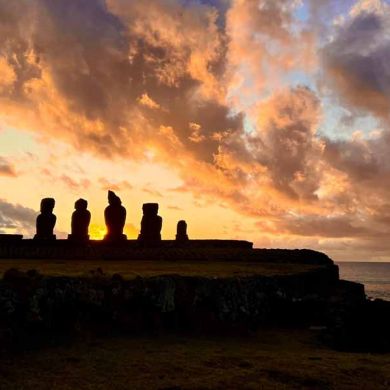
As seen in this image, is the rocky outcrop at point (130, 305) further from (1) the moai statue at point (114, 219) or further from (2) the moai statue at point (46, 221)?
(2) the moai statue at point (46, 221)

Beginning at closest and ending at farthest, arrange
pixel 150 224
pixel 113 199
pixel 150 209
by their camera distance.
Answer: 1. pixel 113 199
2. pixel 150 224
3. pixel 150 209

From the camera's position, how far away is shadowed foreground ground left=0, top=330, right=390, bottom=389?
1305cm

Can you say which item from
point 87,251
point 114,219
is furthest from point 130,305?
point 114,219

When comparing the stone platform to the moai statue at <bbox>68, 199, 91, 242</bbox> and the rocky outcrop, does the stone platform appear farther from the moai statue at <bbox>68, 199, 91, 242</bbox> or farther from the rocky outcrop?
the rocky outcrop

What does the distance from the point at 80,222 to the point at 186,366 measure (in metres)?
32.5

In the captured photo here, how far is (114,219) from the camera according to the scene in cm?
4531

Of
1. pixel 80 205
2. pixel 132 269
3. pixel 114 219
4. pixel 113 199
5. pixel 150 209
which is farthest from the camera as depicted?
pixel 150 209

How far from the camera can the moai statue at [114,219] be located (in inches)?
1781

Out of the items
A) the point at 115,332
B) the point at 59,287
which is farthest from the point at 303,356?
the point at 59,287

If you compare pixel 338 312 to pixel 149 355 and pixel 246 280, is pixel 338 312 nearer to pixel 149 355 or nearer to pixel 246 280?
pixel 246 280

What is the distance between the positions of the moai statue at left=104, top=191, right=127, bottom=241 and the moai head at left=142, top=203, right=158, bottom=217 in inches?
108

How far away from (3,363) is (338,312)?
50.6ft

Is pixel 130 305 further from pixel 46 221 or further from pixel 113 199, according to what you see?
pixel 46 221

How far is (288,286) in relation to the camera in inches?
1029
